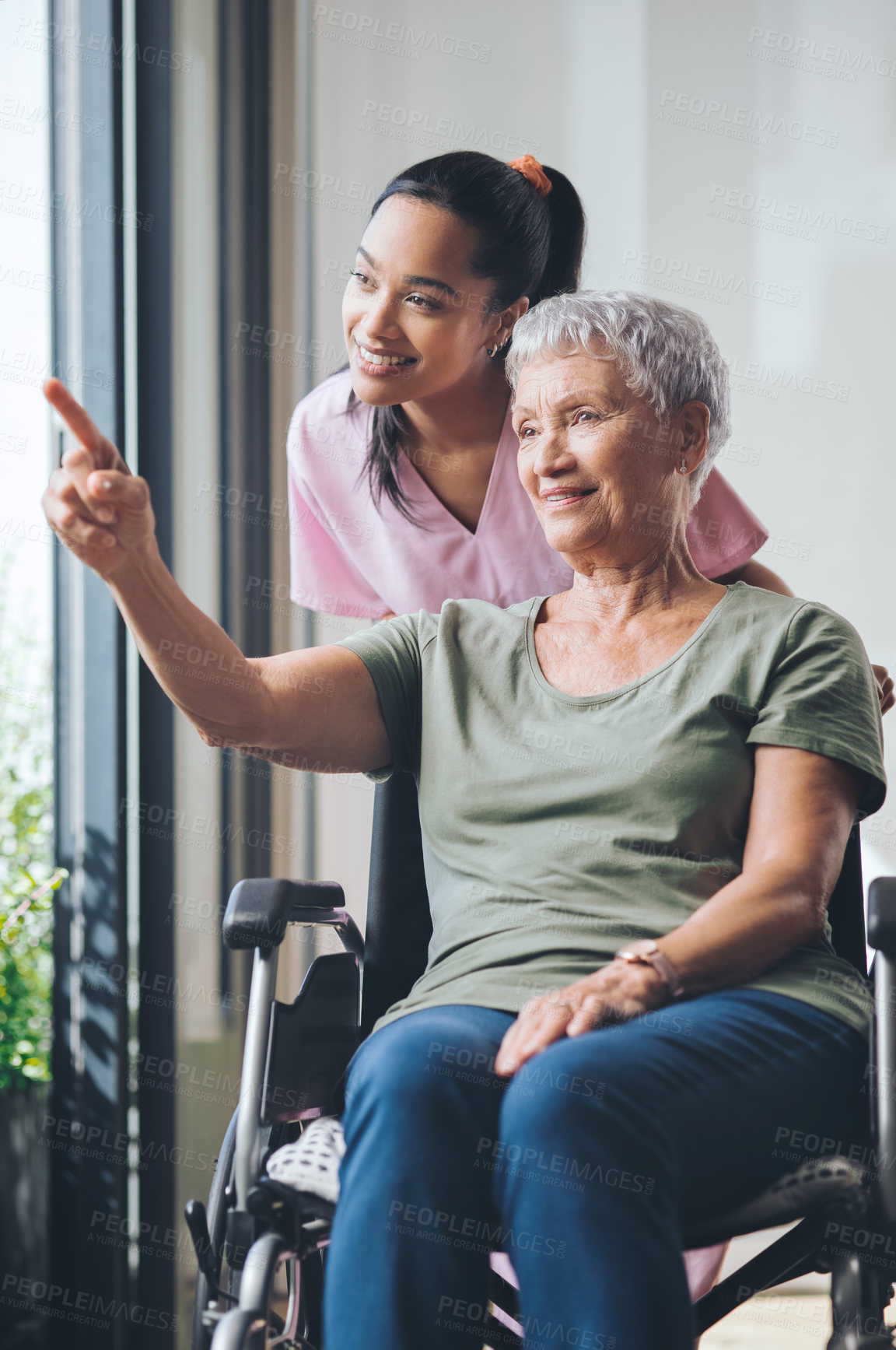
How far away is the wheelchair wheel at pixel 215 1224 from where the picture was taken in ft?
3.38

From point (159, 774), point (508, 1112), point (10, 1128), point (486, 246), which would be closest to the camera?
point (508, 1112)

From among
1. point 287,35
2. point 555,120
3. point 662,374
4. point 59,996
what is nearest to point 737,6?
point 555,120

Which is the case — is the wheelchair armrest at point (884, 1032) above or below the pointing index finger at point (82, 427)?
below

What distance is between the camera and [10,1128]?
179 cm

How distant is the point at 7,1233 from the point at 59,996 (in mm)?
358

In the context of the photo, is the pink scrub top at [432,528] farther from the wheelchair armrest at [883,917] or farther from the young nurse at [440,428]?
the wheelchair armrest at [883,917]

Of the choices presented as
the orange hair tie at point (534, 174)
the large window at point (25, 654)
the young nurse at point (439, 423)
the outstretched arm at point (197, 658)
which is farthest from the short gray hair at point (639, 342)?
the large window at point (25, 654)

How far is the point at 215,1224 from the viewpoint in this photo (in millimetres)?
1080

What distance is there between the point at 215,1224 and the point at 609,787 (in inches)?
21.8

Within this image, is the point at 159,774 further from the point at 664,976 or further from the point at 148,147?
the point at 664,976

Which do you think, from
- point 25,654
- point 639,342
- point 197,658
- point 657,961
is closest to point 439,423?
point 639,342

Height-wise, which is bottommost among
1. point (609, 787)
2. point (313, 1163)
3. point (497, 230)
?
point (313, 1163)

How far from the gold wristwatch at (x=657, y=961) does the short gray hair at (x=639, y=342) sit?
0.61m

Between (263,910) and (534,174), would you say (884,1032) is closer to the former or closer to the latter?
(263,910)
